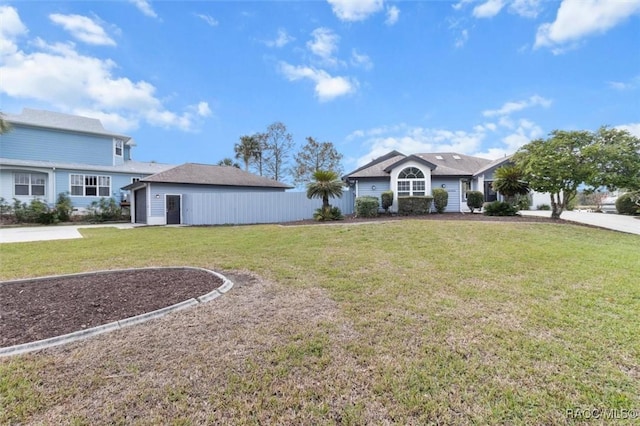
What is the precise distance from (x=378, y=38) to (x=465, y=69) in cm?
464

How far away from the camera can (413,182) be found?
18.4m

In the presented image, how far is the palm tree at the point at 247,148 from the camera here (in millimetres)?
34969

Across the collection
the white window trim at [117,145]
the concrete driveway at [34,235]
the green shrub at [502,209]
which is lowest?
the concrete driveway at [34,235]

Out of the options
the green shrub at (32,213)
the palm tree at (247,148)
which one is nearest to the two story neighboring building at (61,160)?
the green shrub at (32,213)

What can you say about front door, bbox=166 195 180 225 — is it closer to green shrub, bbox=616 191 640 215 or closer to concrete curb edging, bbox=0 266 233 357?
concrete curb edging, bbox=0 266 233 357

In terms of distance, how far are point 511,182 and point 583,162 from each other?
3032mm

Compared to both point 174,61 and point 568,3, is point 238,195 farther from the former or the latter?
point 568,3

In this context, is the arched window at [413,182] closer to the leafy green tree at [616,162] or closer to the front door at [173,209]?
the leafy green tree at [616,162]

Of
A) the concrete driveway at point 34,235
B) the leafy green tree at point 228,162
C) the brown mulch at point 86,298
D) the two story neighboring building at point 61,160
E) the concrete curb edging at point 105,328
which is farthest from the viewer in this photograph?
the leafy green tree at point 228,162

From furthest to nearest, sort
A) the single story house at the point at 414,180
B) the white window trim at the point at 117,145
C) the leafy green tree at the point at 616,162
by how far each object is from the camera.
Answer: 1. the white window trim at the point at 117,145
2. the single story house at the point at 414,180
3. the leafy green tree at the point at 616,162

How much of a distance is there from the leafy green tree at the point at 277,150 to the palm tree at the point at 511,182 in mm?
25028

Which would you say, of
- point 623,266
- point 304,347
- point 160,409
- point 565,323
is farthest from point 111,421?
point 623,266

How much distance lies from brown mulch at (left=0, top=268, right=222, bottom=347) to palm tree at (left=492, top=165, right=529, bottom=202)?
52.8ft

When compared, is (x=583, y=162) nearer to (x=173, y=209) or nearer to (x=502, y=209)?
(x=502, y=209)
